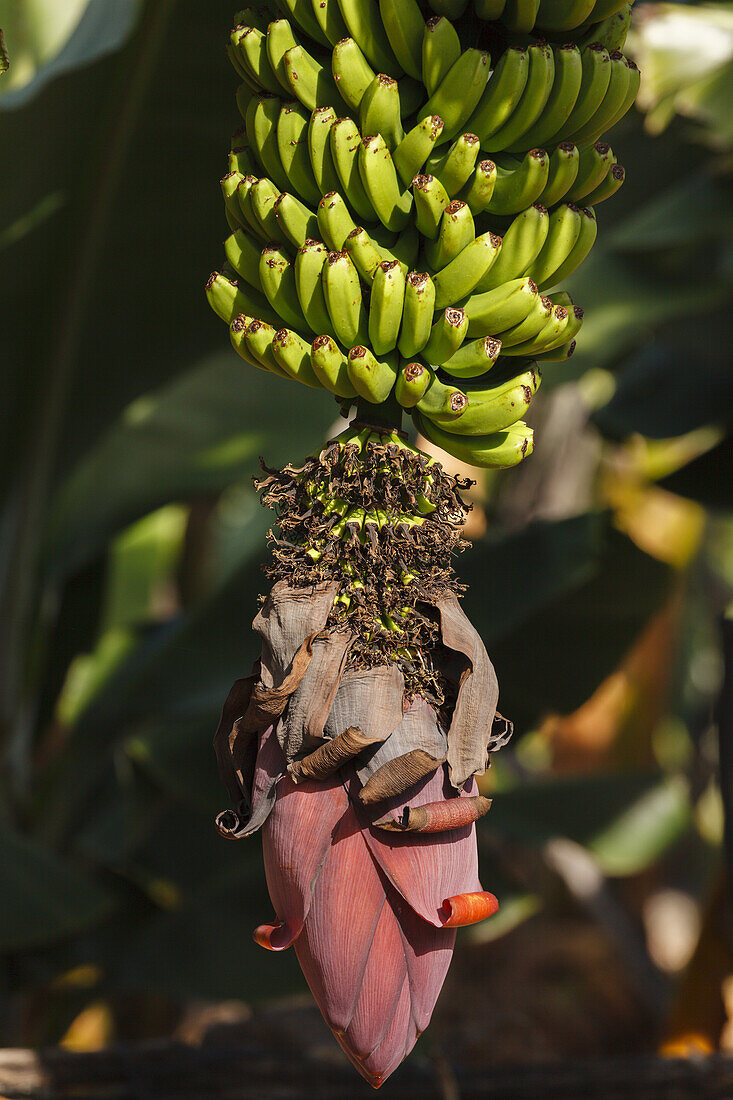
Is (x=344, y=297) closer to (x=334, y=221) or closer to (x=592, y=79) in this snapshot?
(x=334, y=221)

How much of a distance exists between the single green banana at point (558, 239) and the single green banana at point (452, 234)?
0.05 metres

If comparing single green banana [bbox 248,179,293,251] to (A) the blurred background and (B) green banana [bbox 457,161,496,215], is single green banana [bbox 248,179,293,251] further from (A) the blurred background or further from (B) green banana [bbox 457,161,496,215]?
(A) the blurred background

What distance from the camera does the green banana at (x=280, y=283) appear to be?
0.53m

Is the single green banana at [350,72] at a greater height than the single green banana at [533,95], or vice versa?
the single green banana at [350,72]

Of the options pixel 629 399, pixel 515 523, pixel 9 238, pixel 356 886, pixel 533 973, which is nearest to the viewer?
pixel 356 886

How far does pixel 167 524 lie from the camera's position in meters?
2.17

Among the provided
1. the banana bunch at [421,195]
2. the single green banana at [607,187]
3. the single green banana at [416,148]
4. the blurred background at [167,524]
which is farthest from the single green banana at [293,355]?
the blurred background at [167,524]

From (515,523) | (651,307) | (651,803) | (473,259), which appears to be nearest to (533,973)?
(651,803)

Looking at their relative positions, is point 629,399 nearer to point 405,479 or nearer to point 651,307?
point 651,307

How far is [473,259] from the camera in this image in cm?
50

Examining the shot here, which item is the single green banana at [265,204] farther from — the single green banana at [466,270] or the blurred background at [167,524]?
the blurred background at [167,524]

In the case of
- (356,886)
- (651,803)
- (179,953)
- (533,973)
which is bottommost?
(533,973)

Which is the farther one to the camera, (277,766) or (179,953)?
(179,953)

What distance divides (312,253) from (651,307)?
123 cm
